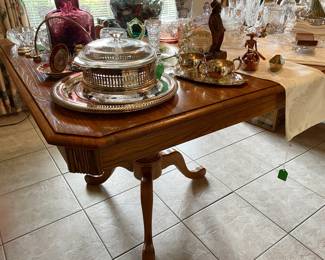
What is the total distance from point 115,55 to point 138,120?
0.58 ft

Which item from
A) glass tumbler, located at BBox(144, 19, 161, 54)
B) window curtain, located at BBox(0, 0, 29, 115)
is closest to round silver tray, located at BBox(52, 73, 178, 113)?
glass tumbler, located at BBox(144, 19, 161, 54)

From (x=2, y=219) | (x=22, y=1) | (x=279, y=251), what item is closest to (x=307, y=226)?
(x=279, y=251)

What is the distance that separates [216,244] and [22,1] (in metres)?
2.07

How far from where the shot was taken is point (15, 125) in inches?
83.6

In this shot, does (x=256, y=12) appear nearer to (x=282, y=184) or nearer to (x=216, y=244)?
(x=282, y=184)

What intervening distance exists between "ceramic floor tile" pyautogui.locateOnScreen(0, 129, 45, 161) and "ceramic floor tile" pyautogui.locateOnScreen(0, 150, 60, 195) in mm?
60

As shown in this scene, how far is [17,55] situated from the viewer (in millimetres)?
1073

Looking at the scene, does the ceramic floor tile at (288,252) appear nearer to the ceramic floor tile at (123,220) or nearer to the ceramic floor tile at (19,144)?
the ceramic floor tile at (123,220)

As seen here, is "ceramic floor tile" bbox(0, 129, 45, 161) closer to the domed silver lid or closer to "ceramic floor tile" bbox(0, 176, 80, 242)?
"ceramic floor tile" bbox(0, 176, 80, 242)

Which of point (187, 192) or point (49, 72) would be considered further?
point (187, 192)

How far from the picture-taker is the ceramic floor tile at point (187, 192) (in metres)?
1.37

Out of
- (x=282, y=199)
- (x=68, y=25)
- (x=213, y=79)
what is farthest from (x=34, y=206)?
(x=282, y=199)

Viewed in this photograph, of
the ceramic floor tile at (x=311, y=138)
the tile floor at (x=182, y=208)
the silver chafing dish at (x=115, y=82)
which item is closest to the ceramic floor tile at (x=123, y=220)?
the tile floor at (x=182, y=208)

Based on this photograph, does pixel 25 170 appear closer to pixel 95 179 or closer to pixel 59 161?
pixel 59 161
